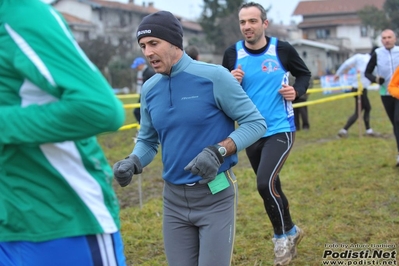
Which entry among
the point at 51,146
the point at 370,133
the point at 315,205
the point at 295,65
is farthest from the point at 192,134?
the point at 370,133

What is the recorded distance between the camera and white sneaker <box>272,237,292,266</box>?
16.4 feet

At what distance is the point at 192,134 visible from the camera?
3.20 m

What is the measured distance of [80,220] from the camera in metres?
2.10

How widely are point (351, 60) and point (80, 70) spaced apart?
41.5 feet

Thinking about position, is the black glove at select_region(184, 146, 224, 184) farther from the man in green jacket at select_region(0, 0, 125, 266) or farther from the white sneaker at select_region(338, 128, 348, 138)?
the white sneaker at select_region(338, 128, 348, 138)

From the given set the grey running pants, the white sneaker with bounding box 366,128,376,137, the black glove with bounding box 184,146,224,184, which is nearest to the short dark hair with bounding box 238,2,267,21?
the grey running pants

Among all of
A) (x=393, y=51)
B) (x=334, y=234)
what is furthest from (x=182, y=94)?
(x=393, y=51)

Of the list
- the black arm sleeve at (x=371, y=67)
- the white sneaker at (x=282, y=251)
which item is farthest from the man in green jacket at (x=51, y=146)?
the black arm sleeve at (x=371, y=67)

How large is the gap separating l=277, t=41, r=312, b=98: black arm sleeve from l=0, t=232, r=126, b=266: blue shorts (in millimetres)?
3184

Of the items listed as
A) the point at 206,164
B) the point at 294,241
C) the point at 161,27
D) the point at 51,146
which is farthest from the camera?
the point at 294,241

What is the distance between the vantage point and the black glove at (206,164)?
2.91 metres

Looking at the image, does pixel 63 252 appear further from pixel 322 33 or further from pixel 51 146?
pixel 322 33

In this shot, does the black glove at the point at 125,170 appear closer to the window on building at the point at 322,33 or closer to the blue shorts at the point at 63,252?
the blue shorts at the point at 63,252

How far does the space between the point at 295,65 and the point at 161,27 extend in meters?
2.26
